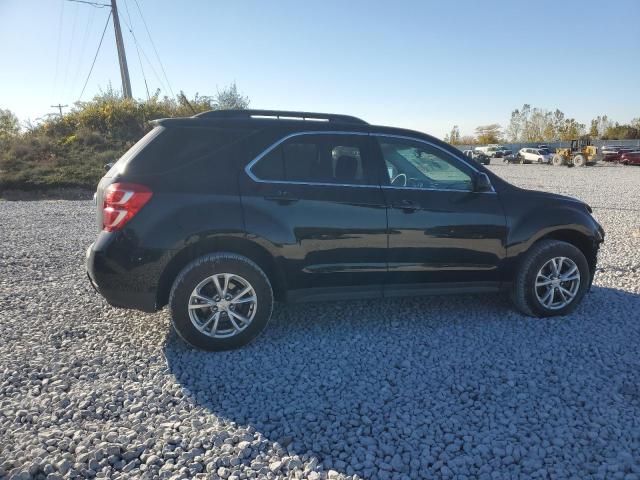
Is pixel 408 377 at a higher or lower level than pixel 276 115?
lower

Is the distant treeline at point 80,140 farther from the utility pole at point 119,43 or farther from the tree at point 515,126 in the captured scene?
the tree at point 515,126

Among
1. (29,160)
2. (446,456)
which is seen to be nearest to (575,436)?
(446,456)

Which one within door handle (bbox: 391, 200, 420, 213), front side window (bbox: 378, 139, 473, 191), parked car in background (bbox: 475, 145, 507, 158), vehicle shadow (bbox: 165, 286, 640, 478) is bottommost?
vehicle shadow (bbox: 165, 286, 640, 478)

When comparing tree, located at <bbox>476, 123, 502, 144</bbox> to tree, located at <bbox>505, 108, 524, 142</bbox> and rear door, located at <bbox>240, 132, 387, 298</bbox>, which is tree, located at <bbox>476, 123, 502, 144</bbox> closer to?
tree, located at <bbox>505, 108, 524, 142</bbox>

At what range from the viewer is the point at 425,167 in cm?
421

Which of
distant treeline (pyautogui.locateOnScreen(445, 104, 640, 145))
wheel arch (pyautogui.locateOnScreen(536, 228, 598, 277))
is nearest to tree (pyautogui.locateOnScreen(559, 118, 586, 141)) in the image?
distant treeline (pyautogui.locateOnScreen(445, 104, 640, 145))

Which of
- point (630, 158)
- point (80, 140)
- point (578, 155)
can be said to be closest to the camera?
point (80, 140)

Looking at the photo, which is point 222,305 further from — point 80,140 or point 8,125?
point 8,125

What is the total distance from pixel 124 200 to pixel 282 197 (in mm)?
1182

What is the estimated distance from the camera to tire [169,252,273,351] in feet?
11.6

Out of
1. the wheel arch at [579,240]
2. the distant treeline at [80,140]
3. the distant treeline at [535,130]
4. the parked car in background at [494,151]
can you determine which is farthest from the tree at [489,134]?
the wheel arch at [579,240]

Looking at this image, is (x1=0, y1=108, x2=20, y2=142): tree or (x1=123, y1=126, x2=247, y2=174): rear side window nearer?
(x1=123, y1=126, x2=247, y2=174): rear side window

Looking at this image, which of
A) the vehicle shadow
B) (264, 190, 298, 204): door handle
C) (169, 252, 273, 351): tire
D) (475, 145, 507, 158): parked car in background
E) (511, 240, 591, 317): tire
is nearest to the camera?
the vehicle shadow

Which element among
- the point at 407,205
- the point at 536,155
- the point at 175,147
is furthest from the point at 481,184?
the point at 536,155
